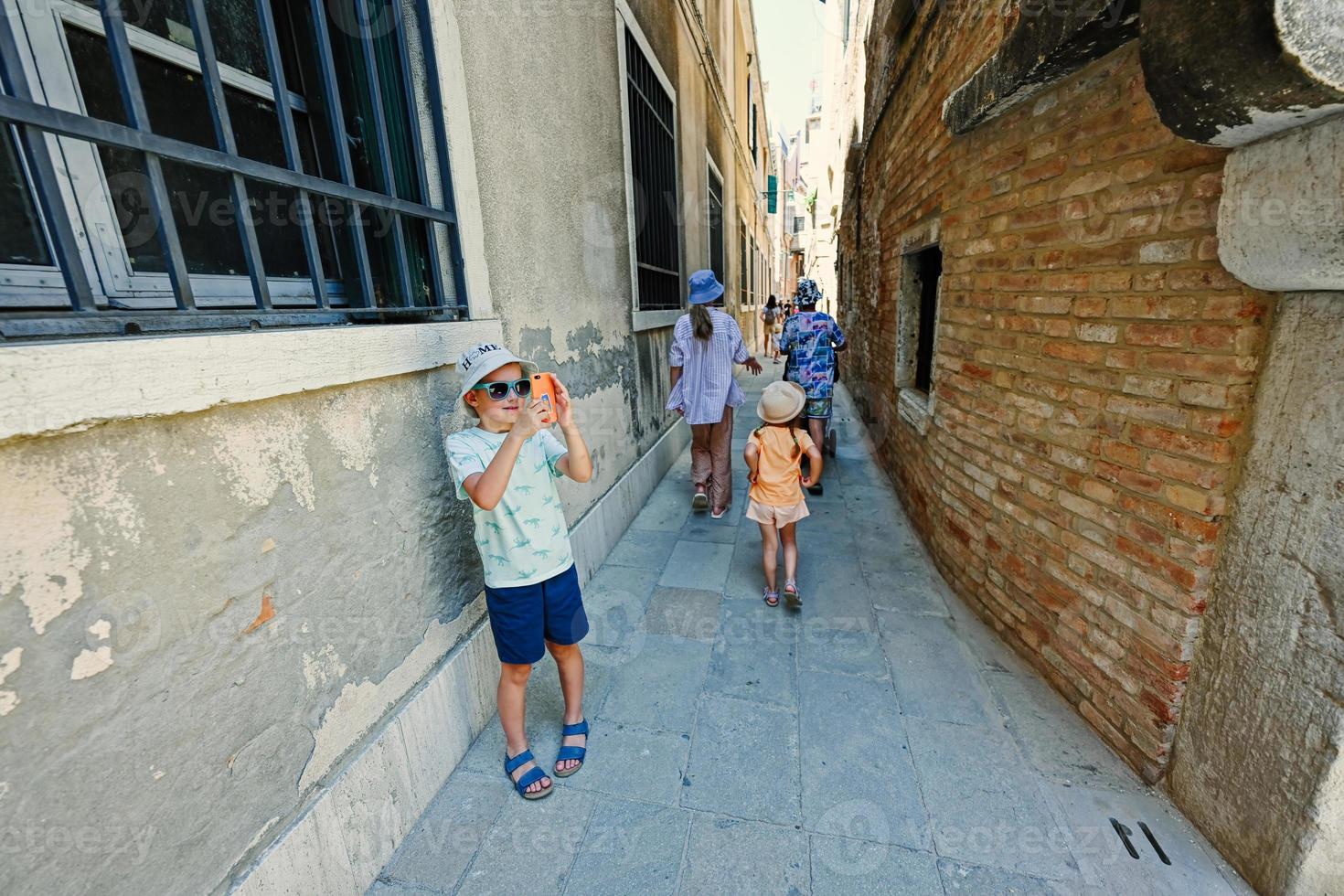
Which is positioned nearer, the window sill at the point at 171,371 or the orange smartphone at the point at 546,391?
the window sill at the point at 171,371

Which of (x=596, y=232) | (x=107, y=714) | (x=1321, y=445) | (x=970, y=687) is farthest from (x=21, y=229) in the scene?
(x=970, y=687)

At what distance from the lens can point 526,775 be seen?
207 centimetres

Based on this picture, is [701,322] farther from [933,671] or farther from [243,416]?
[243,416]

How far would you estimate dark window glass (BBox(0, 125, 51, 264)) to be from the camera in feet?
3.78

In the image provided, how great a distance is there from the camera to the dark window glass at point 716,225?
887 cm

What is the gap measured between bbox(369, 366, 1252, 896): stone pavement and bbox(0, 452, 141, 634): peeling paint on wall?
1385 mm

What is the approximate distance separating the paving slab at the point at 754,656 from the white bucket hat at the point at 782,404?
1.12 m

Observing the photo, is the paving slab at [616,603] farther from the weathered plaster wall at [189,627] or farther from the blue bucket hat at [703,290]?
the blue bucket hat at [703,290]

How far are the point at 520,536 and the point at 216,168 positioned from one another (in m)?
1.30

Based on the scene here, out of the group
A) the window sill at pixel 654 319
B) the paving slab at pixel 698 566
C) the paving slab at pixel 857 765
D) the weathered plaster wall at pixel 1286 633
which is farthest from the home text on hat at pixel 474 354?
the window sill at pixel 654 319

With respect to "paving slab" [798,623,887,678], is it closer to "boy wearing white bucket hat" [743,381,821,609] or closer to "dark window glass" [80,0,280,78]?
"boy wearing white bucket hat" [743,381,821,609]

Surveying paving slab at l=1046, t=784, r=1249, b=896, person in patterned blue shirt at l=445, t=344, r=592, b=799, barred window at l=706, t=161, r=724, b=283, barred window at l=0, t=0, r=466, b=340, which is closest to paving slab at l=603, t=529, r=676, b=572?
person in patterned blue shirt at l=445, t=344, r=592, b=799

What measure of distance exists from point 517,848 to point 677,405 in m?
3.19

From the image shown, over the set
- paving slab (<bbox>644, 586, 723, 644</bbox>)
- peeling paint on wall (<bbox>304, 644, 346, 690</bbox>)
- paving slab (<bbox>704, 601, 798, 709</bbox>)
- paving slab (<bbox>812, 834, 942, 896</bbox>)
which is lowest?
paving slab (<bbox>812, 834, 942, 896</bbox>)
